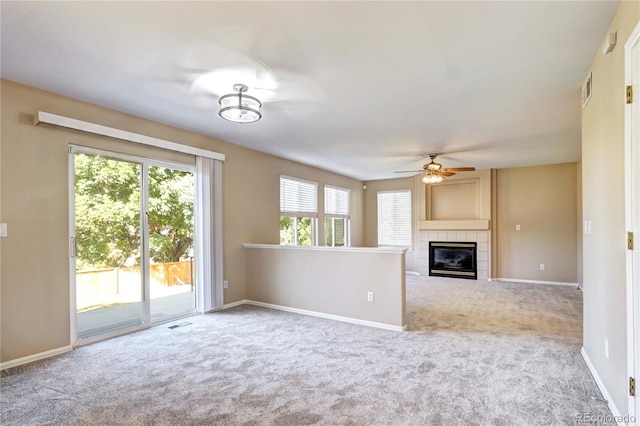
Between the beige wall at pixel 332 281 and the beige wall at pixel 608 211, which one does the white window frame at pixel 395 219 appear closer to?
the beige wall at pixel 332 281

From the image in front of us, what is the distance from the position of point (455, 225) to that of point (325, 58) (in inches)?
245

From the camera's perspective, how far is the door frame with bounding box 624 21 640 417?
5.61 feet

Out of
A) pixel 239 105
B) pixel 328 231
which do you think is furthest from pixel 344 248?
pixel 328 231

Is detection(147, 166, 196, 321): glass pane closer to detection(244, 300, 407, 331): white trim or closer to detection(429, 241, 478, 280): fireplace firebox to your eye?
detection(244, 300, 407, 331): white trim

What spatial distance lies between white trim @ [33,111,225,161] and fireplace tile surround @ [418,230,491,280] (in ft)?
18.4

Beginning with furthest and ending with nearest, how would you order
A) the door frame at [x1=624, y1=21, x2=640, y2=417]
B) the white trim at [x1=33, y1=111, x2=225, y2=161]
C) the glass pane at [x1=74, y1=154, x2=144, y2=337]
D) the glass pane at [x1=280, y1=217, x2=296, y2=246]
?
the glass pane at [x1=280, y1=217, x2=296, y2=246]
the glass pane at [x1=74, y1=154, x2=144, y2=337]
the white trim at [x1=33, y1=111, x2=225, y2=161]
the door frame at [x1=624, y1=21, x2=640, y2=417]

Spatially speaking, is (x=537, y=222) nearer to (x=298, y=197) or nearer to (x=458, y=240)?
(x=458, y=240)

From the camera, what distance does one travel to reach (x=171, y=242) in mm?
4383

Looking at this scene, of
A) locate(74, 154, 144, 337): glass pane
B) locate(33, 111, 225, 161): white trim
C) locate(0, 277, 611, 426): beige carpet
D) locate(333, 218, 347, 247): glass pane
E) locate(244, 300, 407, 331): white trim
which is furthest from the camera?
locate(333, 218, 347, 247): glass pane

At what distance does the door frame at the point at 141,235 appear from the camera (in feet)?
11.0

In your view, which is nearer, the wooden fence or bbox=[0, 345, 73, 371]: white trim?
bbox=[0, 345, 73, 371]: white trim

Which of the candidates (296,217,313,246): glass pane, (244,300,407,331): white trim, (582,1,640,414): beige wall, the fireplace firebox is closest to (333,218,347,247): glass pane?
(296,217,313,246): glass pane

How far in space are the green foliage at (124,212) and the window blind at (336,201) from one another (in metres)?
3.82

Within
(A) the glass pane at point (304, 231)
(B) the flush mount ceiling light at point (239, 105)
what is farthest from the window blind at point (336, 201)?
(B) the flush mount ceiling light at point (239, 105)
